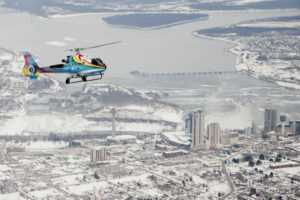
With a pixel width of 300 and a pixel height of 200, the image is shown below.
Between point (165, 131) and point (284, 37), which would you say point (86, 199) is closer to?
point (165, 131)

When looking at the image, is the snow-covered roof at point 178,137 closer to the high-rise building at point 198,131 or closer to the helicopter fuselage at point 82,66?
the high-rise building at point 198,131

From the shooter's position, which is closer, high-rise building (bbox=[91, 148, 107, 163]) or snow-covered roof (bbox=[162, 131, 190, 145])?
high-rise building (bbox=[91, 148, 107, 163])

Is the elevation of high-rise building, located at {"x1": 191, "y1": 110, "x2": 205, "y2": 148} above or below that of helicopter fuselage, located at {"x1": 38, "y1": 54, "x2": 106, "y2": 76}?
below

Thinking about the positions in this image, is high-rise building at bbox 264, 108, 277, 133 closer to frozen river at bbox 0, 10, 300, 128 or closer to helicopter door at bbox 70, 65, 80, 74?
frozen river at bbox 0, 10, 300, 128

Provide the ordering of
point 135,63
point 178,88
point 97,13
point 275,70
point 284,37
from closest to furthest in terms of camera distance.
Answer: point 178,88
point 275,70
point 135,63
point 284,37
point 97,13

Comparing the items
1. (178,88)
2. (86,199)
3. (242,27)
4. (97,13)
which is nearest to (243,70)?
(178,88)

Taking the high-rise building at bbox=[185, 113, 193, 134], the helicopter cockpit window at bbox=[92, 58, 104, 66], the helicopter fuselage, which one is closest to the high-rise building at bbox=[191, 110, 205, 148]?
the high-rise building at bbox=[185, 113, 193, 134]
